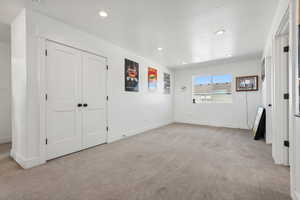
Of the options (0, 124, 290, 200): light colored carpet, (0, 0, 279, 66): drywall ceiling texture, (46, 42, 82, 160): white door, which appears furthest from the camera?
(46, 42, 82, 160): white door

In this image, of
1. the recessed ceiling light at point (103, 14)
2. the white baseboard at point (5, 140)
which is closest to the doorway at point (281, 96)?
the recessed ceiling light at point (103, 14)

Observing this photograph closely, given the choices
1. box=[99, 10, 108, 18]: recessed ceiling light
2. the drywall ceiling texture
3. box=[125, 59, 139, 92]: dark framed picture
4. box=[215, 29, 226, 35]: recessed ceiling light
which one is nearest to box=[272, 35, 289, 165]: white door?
the drywall ceiling texture

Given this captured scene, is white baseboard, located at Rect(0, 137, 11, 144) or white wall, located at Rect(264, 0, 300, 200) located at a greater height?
white wall, located at Rect(264, 0, 300, 200)

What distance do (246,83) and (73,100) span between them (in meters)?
5.80

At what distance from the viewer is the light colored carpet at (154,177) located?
5.30ft

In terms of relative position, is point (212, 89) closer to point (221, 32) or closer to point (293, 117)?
point (221, 32)

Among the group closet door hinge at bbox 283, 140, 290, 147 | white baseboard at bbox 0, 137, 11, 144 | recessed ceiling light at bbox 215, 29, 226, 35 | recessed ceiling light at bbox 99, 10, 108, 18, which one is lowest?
white baseboard at bbox 0, 137, 11, 144

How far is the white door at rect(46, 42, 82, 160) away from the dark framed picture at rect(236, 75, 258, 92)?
5533mm

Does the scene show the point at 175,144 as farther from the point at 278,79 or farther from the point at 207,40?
the point at 207,40

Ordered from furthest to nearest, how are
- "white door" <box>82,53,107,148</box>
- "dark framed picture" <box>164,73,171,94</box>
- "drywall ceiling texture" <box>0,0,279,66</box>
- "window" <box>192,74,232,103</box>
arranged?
1. "dark framed picture" <box>164,73,171,94</box>
2. "window" <box>192,74,232,103</box>
3. "white door" <box>82,53,107,148</box>
4. "drywall ceiling texture" <box>0,0,279,66</box>

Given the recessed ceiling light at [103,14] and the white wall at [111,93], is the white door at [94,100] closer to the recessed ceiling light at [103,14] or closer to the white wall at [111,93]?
the white wall at [111,93]

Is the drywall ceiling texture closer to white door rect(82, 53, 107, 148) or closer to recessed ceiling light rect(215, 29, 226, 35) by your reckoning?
recessed ceiling light rect(215, 29, 226, 35)

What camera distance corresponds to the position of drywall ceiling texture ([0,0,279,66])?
2141 millimetres

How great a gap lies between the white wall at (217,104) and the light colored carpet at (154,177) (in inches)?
101
